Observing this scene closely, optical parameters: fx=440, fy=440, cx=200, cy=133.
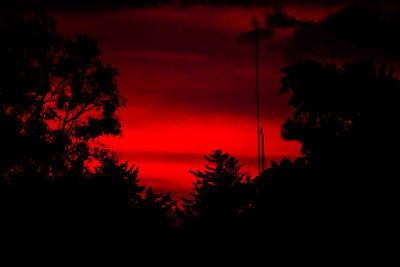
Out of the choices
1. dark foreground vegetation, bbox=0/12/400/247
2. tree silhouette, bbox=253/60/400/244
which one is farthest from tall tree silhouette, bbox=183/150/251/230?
tree silhouette, bbox=253/60/400/244

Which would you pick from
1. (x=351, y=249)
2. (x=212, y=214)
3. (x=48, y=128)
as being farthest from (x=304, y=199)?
(x=48, y=128)

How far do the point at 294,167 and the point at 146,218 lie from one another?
6.58 m

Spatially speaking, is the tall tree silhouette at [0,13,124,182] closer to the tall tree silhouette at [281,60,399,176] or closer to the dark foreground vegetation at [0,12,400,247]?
the dark foreground vegetation at [0,12,400,247]

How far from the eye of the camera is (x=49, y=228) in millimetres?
9961

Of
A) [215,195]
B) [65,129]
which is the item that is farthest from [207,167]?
[65,129]

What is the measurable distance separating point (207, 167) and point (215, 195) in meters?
2.13

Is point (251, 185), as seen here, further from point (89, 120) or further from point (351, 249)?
point (89, 120)

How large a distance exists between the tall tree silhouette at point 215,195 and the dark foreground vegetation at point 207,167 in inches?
2.0

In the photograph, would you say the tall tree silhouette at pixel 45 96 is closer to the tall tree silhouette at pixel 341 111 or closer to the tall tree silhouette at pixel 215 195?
the tall tree silhouette at pixel 215 195

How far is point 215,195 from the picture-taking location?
14250 mm

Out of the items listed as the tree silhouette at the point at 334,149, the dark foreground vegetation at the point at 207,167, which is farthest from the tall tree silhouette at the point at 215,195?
the tree silhouette at the point at 334,149

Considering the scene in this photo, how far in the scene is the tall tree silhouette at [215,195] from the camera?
11.8 meters

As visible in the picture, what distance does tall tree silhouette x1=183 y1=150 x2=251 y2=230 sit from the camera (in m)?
11.8

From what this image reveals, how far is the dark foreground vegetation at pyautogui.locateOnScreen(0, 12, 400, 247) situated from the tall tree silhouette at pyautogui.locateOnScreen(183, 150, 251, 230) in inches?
2.0
